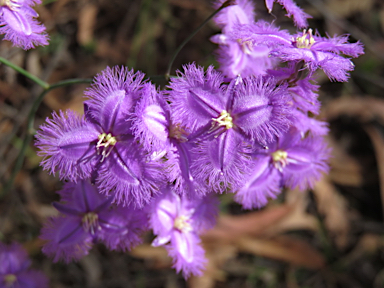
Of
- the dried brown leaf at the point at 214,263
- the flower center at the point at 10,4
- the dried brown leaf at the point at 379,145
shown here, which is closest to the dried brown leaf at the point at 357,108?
the dried brown leaf at the point at 379,145

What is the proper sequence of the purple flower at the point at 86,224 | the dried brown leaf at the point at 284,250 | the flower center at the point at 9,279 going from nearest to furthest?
the purple flower at the point at 86,224 → the flower center at the point at 9,279 → the dried brown leaf at the point at 284,250

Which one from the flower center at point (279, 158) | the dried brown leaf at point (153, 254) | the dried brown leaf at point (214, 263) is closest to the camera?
the flower center at point (279, 158)

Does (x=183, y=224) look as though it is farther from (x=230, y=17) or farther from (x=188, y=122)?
(x=230, y=17)

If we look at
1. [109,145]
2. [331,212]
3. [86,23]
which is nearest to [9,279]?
[109,145]

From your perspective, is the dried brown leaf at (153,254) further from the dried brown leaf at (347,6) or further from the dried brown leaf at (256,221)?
the dried brown leaf at (347,6)

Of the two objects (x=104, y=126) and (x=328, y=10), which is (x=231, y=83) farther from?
(x=328, y=10)

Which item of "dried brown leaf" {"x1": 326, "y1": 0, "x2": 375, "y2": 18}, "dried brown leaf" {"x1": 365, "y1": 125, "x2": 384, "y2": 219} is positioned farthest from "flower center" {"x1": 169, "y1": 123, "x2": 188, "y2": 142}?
"dried brown leaf" {"x1": 326, "y1": 0, "x2": 375, "y2": 18}
